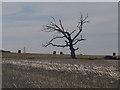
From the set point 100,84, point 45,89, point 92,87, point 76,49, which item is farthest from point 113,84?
point 76,49

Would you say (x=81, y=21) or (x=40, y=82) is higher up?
(x=81, y=21)

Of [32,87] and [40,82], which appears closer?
[32,87]

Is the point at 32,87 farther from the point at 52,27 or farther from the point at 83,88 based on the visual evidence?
the point at 52,27

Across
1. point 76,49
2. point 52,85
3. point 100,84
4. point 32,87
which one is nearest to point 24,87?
point 32,87

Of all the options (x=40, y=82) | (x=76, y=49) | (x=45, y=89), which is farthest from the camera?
(x=76, y=49)

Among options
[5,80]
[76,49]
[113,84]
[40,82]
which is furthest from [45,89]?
[76,49]

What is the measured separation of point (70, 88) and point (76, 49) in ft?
95.4

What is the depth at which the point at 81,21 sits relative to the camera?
42094 millimetres

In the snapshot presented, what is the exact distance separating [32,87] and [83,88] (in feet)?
6.46

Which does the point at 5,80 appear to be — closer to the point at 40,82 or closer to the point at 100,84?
the point at 40,82

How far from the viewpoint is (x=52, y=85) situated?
39.8ft

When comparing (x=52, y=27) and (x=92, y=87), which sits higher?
(x=52, y=27)

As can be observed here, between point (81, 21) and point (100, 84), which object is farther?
point (81, 21)

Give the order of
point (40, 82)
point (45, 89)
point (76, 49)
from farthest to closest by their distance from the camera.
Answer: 1. point (76, 49)
2. point (40, 82)
3. point (45, 89)
